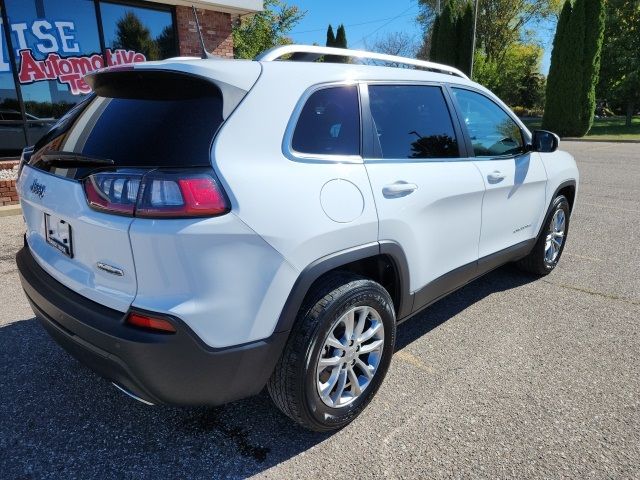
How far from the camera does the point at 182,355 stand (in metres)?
1.81

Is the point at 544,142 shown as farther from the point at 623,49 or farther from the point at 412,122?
the point at 623,49

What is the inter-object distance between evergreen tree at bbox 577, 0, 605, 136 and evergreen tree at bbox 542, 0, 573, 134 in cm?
72

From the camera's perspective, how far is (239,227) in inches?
71.2

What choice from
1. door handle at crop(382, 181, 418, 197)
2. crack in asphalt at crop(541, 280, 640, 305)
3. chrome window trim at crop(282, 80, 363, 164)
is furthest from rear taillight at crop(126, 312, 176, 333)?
crack in asphalt at crop(541, 280, 640, 305)

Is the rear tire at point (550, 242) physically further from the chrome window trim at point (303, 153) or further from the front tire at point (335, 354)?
the chrome window trim at point (303, 153)

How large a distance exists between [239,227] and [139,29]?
9.16 metres

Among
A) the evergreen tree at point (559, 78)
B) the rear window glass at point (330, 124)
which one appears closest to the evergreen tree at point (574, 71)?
the evergreen tree at point (559, 78)

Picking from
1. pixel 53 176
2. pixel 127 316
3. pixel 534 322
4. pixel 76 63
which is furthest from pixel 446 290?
pixel 76 63

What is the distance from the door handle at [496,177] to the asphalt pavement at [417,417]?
1.06 metres

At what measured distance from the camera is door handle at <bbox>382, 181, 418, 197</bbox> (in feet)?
7.79

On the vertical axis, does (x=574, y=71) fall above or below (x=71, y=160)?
above

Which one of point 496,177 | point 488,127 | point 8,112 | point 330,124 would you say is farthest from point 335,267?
point 8,112

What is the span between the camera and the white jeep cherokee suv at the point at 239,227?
1.78 meters

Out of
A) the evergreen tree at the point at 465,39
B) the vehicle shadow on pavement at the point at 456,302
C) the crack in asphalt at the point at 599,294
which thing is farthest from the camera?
the evergreen tree at the point at 465,39
